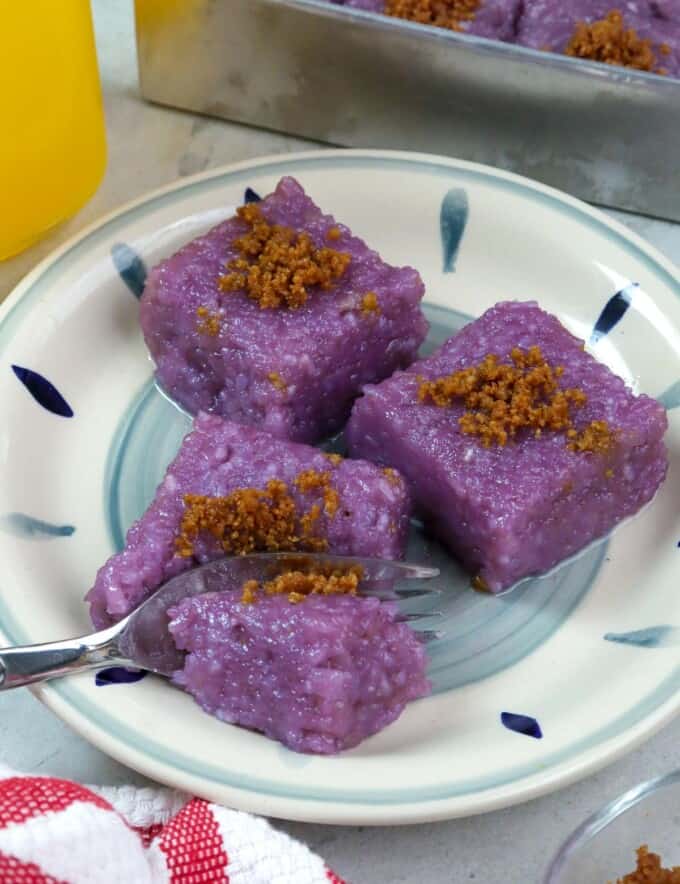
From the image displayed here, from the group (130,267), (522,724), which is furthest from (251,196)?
(522,724)

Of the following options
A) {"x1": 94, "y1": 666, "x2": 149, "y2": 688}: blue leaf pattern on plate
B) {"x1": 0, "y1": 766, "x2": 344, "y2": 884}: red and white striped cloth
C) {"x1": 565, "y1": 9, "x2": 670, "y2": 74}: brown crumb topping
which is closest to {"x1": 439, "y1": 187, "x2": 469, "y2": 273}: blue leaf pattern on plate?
{"x1": 565, "y1": 9, "x2": 670, "y2": 74}: brown crumb topping

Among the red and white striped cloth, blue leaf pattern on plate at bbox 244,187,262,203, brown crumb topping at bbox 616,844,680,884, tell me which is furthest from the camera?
blue leaf pattern on plate at bbox 244,187,262,203

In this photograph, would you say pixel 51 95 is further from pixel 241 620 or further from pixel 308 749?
pixel 308 749

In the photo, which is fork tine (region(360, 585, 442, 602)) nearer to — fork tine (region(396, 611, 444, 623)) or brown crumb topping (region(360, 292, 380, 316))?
fork tine (region(396, 611, 444, 623))

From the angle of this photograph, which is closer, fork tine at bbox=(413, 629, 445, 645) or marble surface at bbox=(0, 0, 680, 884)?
marble surface at bbox=(0, 0, 680, 884)

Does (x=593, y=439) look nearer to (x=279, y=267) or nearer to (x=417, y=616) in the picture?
(x=417, y=616)

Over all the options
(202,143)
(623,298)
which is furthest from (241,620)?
(202,143)

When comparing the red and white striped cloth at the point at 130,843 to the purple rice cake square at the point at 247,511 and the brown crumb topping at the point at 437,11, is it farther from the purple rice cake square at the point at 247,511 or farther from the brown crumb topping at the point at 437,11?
the brown crumb topping at the point at 437,11
